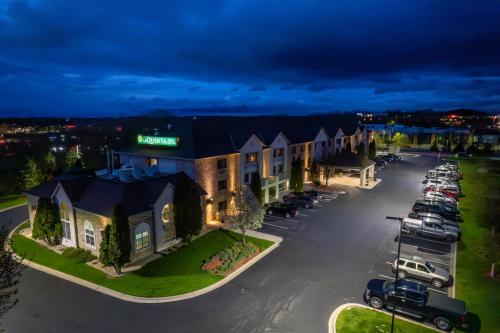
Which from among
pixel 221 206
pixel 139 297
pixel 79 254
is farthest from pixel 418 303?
pixel 79 254

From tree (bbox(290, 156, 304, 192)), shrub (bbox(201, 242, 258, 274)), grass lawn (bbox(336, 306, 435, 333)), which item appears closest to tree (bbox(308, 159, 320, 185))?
tree (bbox(290, 156, 304, 192))

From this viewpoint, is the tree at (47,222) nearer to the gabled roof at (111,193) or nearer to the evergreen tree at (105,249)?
the gabled roof at (111,193)

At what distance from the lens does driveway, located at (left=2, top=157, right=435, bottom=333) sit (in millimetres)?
20266

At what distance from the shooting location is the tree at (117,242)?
86.5 ft

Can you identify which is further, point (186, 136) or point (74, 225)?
point (186, 136)

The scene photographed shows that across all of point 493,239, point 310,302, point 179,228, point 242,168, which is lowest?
point 310,302

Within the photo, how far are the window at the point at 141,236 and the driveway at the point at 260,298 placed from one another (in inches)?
247

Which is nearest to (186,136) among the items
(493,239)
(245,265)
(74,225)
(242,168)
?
(242,168)

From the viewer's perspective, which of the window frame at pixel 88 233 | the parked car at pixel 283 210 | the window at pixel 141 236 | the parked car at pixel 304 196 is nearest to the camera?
the window at pixel 141 236

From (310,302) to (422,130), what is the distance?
422 ft

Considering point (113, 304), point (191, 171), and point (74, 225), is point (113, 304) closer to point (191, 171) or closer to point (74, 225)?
point (74, 225)

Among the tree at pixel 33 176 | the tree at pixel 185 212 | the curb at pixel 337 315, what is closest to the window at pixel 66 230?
the tree at pixel 185 212

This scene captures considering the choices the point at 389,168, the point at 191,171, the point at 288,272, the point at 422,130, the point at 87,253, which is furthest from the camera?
the point at 422,130

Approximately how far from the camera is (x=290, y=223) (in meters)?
39.2
